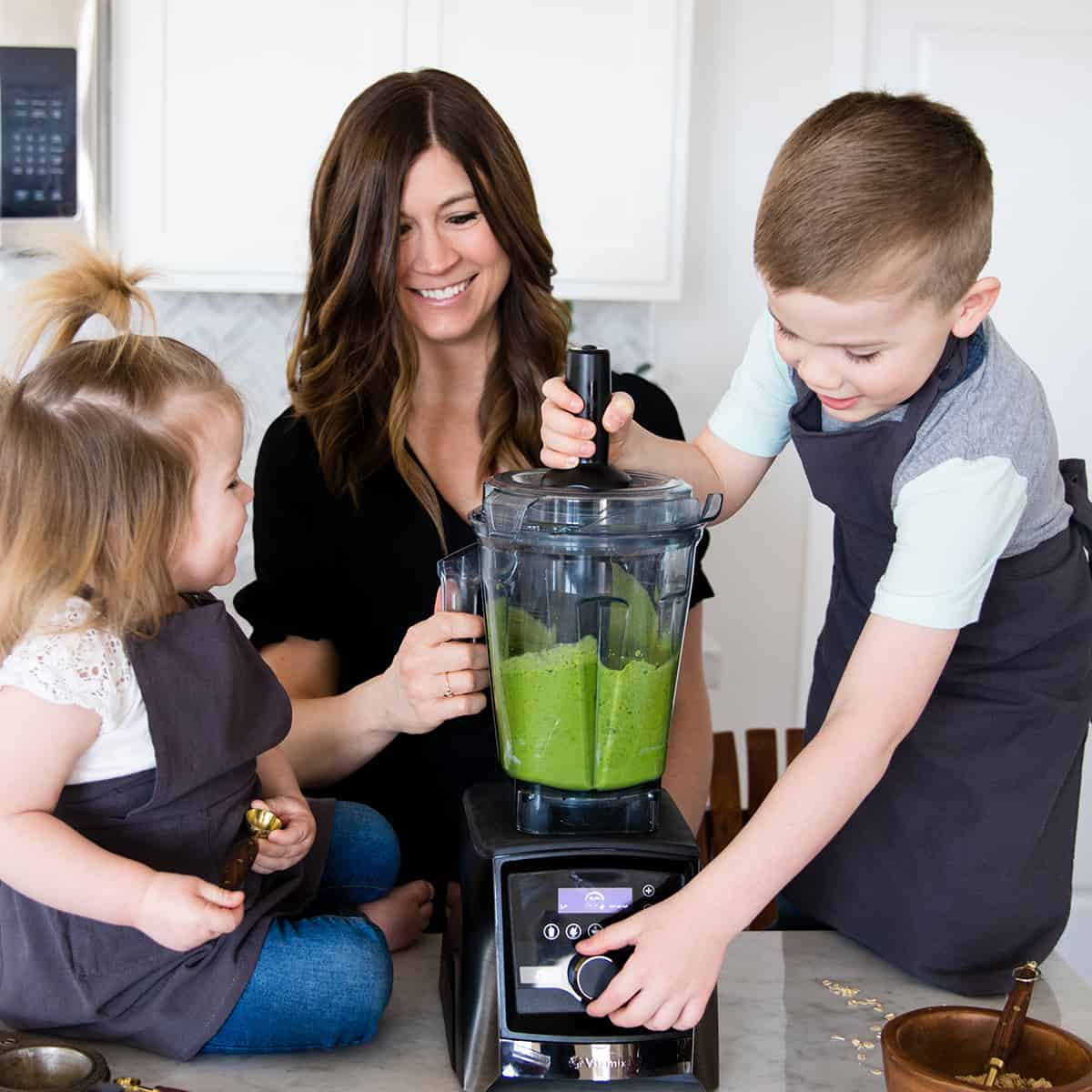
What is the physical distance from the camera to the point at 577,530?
3.42 feet

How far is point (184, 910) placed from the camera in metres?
0.96

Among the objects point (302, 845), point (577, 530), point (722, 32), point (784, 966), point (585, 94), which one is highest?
point (722, 32)

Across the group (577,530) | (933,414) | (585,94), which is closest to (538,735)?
(577,530)

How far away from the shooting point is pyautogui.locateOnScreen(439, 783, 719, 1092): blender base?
3.32 feet

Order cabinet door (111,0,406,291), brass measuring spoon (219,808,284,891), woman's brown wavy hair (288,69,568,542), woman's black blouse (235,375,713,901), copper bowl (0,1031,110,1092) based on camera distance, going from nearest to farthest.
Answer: copper bowl (0,1031,110,1092)
brass measuring spoon (219,808,284,891)
woman's brown wavy hair (288,69,568,542)
woman's black blouse (235,375,713,901)
cabinet door (111,0,406,291)

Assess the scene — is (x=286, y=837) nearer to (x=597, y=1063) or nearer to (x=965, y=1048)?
(x=597, y=1063)

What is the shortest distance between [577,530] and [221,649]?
0.27 metres

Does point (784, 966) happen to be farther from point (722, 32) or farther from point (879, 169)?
point (722, 32)

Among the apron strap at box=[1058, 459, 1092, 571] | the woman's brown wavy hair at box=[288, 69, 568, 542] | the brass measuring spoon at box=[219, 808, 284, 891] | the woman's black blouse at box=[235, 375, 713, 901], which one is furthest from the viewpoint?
the woman's black blouse at box=[235, 375, 713, 901]

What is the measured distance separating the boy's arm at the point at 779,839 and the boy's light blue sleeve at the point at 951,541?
0.06 ft

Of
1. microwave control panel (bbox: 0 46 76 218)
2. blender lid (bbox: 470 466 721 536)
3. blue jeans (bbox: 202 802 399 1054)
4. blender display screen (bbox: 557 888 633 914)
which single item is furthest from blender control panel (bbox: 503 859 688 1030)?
microwave control panel (bbox: 0 46 76 218)

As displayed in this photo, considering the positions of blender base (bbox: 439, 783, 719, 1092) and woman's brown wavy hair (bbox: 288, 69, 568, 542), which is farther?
woman's brown wavy hair (bbox: 288, 69, 568, 542)

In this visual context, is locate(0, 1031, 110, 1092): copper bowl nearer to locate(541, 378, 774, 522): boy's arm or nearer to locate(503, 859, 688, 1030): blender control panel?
locate(503, 859, 688, 1030): blender control panel

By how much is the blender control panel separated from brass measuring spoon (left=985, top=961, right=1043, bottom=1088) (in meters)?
0.25
